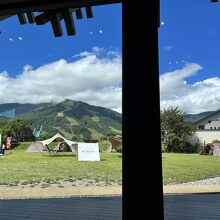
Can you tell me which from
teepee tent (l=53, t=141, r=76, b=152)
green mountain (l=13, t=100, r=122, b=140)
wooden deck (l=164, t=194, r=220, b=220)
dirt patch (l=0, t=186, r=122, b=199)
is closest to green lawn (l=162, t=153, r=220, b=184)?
dirt patch (l=0, t=186, r=122, b=199)

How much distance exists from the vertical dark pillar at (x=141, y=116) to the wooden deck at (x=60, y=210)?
1528 millimetres

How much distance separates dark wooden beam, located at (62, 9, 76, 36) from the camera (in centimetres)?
147

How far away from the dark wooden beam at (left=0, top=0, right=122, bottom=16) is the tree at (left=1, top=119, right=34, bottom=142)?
17.1m

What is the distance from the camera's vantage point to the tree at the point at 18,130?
18328 mm

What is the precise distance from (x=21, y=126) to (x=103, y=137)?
4.81 meters

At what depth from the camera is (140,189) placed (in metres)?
1.00

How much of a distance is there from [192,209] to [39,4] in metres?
2.13

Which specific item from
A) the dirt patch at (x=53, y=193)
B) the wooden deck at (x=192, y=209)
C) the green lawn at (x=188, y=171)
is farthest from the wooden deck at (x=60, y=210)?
the green lawn at (x=188, y=171)

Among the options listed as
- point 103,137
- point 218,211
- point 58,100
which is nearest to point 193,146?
point 103,137

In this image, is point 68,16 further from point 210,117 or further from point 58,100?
point 58,100

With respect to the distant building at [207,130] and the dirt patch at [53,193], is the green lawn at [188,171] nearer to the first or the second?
the dirt patch at [53,193]

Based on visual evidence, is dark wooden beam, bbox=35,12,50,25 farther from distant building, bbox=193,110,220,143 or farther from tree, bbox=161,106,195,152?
distant building, bbox=193,110,220,143

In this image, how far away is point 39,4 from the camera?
4.21 feet

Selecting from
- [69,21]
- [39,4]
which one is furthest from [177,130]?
[39,4]
